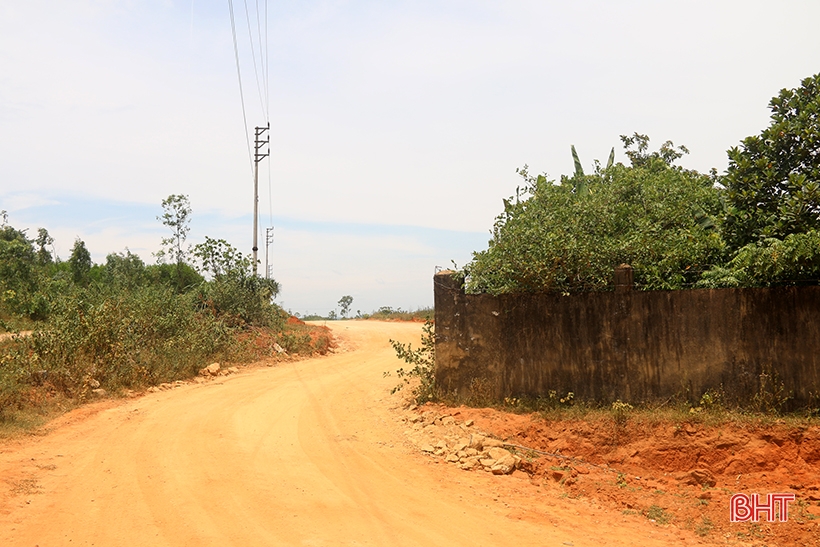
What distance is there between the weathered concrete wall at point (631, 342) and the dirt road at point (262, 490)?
72.8 inches

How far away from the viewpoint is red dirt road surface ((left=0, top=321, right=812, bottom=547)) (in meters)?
5.55

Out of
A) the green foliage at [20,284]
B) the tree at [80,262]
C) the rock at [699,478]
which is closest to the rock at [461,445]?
the rock at [699,478]

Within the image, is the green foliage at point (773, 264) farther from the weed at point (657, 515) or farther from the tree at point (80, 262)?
the tree at point (80, 262)

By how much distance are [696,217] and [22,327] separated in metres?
17.5

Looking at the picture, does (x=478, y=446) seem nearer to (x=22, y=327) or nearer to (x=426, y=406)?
(x=426, y=406)

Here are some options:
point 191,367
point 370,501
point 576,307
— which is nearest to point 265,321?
point 191,367

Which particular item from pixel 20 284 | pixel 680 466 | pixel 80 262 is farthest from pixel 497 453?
pixel 80 262

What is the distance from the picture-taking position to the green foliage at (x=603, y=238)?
9.41m

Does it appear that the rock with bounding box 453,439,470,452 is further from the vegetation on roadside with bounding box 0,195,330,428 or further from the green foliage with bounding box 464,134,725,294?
the vegetation on roadside with bounding box 0,195,330,428

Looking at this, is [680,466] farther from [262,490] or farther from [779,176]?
[262,490]

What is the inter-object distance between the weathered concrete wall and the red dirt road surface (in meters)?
1.75

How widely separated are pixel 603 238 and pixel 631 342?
6.65 ft

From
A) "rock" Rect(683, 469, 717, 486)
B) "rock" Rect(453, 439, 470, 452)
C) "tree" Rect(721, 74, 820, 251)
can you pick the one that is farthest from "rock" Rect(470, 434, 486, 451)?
"tree" Rect(721, 74, 820, 251)

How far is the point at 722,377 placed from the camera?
8445 mm
